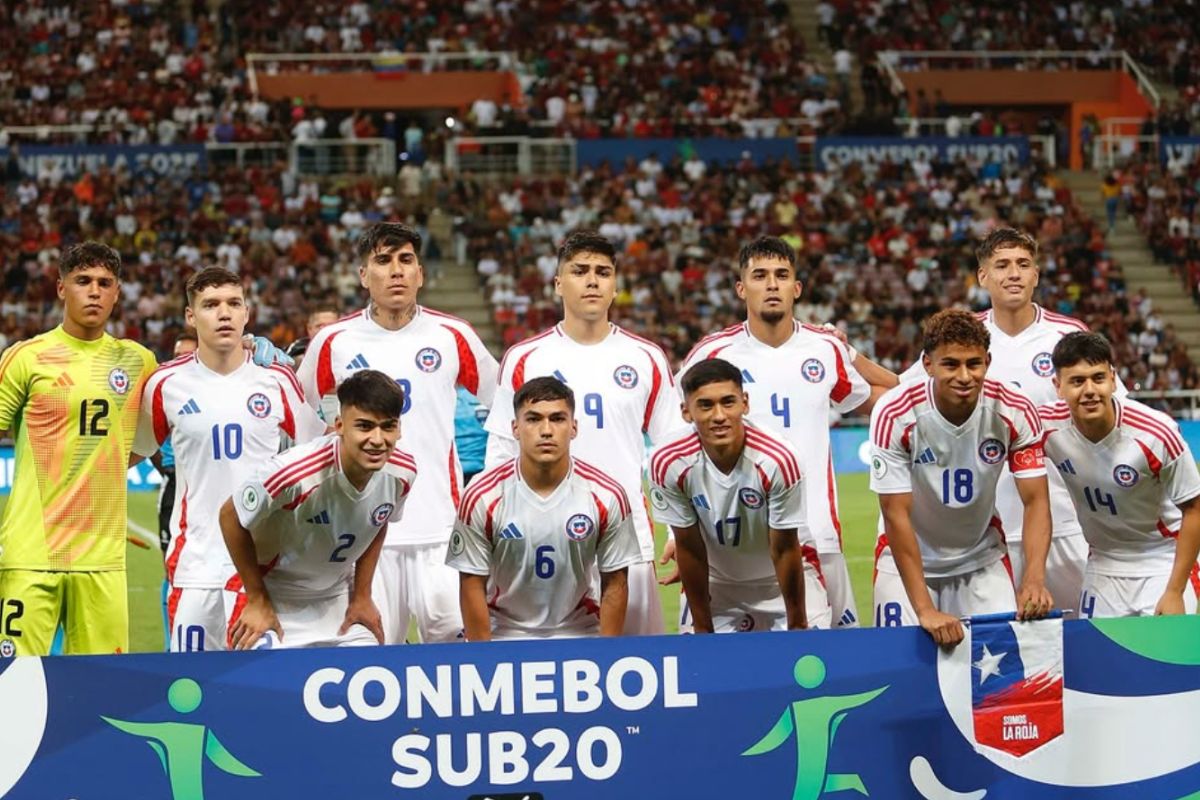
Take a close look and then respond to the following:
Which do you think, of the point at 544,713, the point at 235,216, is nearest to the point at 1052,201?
the point at 235,216

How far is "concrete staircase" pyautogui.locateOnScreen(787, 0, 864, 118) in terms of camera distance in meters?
34.9

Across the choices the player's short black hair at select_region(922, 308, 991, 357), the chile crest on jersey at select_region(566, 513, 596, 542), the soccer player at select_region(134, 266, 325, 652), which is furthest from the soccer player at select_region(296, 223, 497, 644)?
the player's short black hair at select_region(922, 308, 991, 357)

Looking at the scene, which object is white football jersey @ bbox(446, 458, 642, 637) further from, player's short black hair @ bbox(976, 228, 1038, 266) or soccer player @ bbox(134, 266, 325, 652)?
player's short black hair @ bbox(976, 228, 1038, 266)

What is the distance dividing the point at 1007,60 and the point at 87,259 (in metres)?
32.2

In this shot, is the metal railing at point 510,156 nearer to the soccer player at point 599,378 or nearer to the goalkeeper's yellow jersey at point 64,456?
the soccer player at point 599,378

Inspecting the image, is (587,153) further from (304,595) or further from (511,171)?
(304,595)

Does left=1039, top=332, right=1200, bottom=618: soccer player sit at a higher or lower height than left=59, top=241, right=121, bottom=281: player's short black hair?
lower

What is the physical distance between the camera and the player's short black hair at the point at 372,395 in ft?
19.7

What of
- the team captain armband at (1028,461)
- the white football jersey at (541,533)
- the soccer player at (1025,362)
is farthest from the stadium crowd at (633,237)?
the team captain armband at (1028,461)

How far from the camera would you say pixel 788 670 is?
5617 millimetres

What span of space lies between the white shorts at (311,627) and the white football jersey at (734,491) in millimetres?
1333

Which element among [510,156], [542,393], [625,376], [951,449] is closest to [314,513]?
[542,393]

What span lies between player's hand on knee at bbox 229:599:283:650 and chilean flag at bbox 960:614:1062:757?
2.69 meters

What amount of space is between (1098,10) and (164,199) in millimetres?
22371
